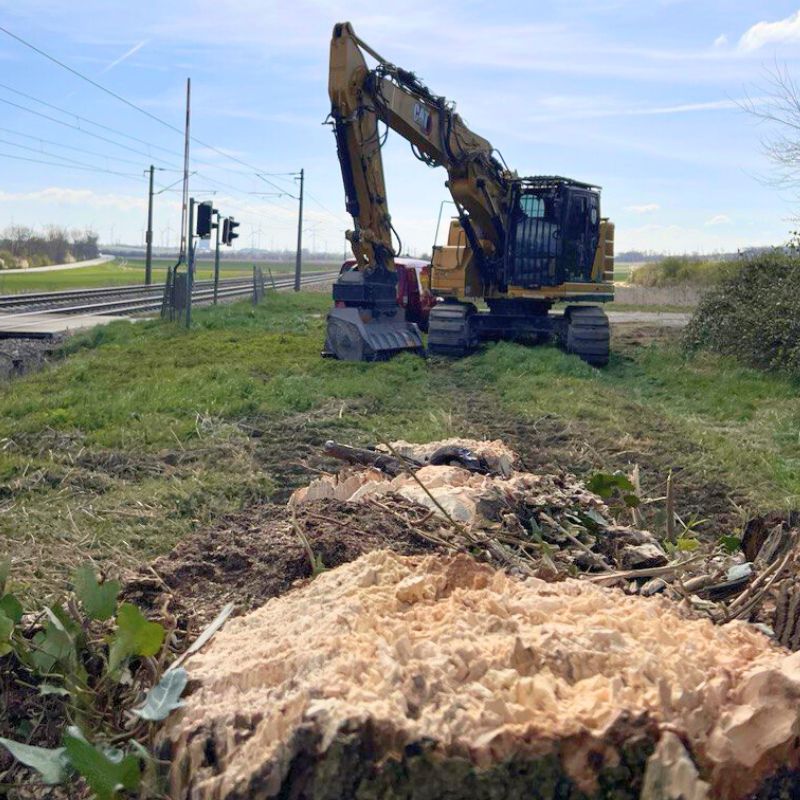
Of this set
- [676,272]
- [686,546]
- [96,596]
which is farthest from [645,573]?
[676,272]

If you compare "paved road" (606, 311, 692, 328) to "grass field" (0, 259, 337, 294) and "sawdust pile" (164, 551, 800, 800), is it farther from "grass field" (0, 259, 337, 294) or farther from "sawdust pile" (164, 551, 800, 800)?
"sawdust pile" (164, 551, 800, 800)

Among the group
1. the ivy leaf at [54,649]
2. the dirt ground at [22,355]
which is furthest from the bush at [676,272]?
the ivy leaf at [54,649]

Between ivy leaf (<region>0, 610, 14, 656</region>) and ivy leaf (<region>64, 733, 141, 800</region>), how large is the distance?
737mm

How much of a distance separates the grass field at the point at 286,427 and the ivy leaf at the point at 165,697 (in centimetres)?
236

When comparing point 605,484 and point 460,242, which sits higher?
point 460,242

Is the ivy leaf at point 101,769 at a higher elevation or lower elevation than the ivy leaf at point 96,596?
lower

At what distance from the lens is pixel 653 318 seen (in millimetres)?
34250

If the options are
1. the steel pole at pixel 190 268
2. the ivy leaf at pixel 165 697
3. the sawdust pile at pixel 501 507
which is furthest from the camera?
the steel pole at pixel 190 268

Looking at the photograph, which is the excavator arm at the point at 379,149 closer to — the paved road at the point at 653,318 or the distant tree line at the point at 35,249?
the paved road at the point at 653,318

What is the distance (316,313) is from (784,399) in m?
18.5

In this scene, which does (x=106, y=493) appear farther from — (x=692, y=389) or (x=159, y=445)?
(x=692, y=389)

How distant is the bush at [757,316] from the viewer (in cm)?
1742

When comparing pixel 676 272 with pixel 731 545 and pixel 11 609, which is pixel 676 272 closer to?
pixel 731 545

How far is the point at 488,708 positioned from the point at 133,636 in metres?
1.14
